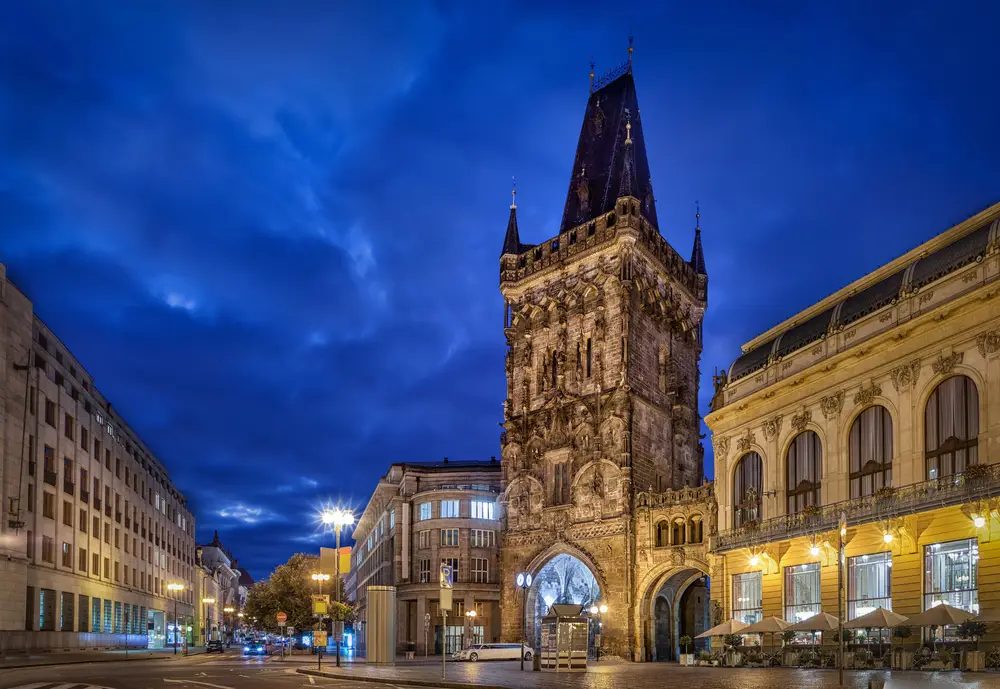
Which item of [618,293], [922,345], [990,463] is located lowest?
[990,463]

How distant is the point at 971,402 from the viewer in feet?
113

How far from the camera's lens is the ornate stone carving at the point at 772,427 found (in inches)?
1809

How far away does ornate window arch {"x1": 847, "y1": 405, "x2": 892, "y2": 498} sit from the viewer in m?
38.5

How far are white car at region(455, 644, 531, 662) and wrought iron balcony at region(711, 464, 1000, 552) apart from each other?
54.7ft

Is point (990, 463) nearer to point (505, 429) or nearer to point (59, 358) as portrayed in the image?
point (505, 429)

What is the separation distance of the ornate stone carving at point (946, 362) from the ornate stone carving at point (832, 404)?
5847 mm

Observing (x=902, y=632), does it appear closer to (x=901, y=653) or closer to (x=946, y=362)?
(x=901, y=653)

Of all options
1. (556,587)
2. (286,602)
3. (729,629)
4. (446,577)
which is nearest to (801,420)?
(729,629)

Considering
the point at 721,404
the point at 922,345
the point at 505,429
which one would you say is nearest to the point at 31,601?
the point at 505,429

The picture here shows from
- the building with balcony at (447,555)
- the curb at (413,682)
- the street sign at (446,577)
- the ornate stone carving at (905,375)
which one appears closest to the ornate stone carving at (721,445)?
the ornate stone carving at (905,375)

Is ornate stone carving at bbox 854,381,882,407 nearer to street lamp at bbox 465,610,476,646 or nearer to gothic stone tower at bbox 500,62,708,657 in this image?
gothic stone tower at bbox 500,62,708,657

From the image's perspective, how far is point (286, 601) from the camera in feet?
321

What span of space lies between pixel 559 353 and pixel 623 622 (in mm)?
19913

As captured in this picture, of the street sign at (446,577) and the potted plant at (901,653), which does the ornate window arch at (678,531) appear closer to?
the potted plant at (901,653)
